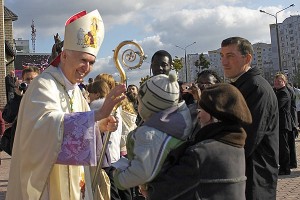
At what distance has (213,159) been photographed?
2701mm

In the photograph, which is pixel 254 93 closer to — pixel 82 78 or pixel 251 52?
pixel 251 52

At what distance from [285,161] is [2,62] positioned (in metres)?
13.5

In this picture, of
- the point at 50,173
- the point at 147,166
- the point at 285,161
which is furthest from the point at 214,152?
the point at 285,161

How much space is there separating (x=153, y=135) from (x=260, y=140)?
1136mm

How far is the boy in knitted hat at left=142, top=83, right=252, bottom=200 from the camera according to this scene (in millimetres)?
2688

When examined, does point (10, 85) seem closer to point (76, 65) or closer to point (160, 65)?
point (160, 65)

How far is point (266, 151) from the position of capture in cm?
362

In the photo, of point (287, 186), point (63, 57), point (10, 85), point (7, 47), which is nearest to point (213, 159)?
point (63, 57)

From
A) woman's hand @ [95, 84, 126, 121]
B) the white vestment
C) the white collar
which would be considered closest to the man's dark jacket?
woman's hand @ [95, 84, 126, 121]

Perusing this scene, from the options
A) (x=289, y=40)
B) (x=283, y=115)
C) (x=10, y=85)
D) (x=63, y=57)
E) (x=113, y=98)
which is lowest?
(x=283, y=115)

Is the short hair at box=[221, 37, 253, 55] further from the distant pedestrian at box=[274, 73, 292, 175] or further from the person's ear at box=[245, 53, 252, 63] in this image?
the distant pedestrian at box=[274, 73, 292, 175]

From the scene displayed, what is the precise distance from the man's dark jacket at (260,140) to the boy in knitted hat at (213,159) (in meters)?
0.61

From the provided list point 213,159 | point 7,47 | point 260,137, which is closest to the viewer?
point 213,159

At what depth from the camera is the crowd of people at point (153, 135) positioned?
2.72 meters
